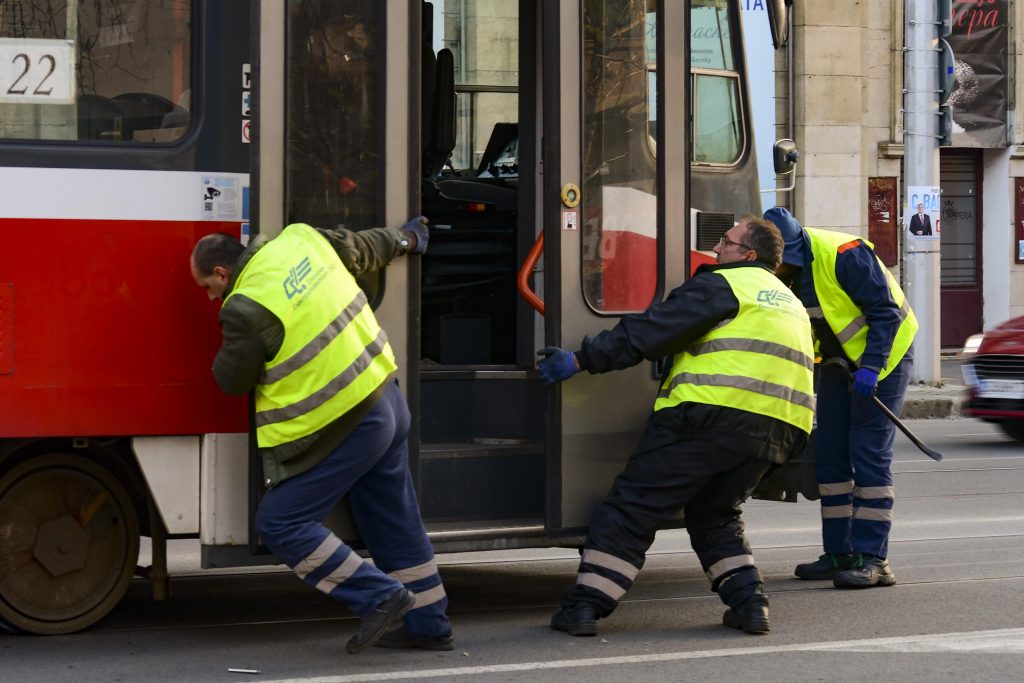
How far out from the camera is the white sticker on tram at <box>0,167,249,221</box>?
555 cm

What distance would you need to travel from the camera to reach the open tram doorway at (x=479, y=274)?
20.9 ft

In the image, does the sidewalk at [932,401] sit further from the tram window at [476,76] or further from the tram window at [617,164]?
the tram window at [617,164]

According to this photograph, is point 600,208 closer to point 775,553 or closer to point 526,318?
point 526,318

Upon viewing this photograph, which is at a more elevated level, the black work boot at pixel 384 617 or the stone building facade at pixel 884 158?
the stone building facade at pixel 884 158

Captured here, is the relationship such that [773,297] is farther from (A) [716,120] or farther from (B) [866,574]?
(B) [866,574]

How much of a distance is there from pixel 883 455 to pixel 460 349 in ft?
6.35

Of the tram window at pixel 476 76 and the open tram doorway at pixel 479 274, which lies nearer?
the open tram doorway at pixel 479 274

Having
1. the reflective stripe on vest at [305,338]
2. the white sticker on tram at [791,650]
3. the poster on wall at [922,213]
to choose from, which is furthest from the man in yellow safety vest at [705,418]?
the poster on wall at [922,213]

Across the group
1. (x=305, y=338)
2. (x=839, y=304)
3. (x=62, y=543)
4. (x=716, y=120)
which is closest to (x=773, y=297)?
(x=839, y=304)

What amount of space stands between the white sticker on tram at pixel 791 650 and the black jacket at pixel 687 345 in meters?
0.72

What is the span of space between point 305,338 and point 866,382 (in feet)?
8.77

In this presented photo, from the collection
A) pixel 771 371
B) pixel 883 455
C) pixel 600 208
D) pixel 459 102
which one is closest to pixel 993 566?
pixel 883 455

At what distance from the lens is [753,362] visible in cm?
614

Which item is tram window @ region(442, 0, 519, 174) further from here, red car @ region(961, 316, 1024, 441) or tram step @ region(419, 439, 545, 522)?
red car @ region(961, 316, 1024, 441)
